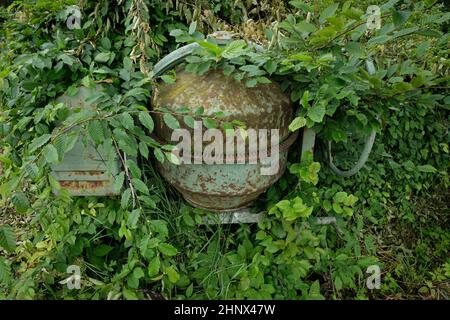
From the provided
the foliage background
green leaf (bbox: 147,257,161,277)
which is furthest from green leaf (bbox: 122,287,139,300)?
green leaf (bbox: 147,257,161,277)

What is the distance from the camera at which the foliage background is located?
4.50 ft

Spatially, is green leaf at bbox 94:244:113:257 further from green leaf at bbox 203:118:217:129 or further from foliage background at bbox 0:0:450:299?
green leaf at bbox 203:118:217:129

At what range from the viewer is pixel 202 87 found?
144 centimetres

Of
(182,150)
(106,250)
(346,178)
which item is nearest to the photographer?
(182,150)

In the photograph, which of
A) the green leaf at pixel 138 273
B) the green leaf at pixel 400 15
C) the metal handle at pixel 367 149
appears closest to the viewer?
the green leaf at pixel 400 15

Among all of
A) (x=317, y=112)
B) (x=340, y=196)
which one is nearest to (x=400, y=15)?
(x=317, y=112)

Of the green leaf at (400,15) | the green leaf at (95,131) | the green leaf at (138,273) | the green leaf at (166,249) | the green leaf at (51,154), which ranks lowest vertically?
the green leaf at (138,273)

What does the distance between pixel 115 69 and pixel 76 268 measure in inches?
34.7

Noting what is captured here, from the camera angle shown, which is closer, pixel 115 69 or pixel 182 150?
pixel 182 150

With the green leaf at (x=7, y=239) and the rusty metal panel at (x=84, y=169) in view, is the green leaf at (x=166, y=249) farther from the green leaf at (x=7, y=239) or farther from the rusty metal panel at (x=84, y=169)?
the green leaf at (x=7, y=239)

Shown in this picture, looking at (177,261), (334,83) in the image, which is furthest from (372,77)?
(177,261)

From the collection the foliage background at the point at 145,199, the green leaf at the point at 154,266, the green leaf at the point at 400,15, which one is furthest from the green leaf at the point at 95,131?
the green leaf at the point at 400,15

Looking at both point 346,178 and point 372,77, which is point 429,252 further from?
point 372,77

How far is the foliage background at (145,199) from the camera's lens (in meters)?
1.37
